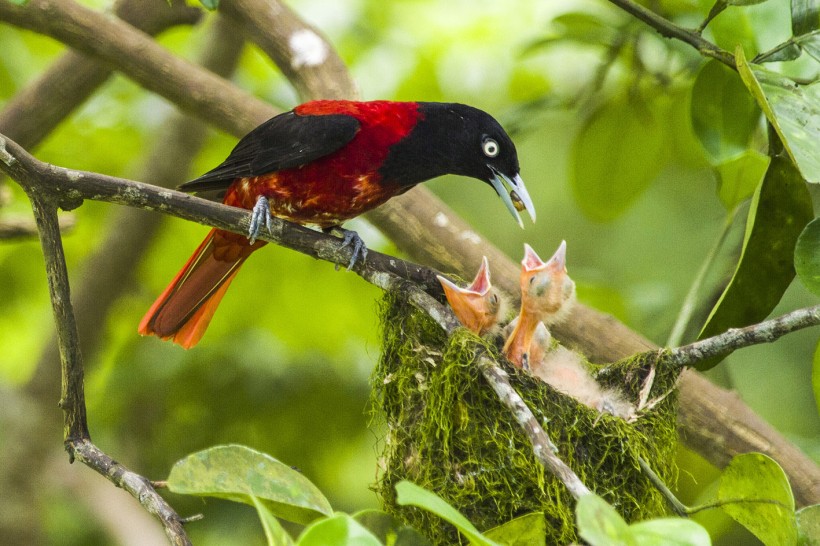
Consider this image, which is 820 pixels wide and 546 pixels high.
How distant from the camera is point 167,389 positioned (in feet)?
13.2

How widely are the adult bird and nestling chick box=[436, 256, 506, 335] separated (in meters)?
0.36

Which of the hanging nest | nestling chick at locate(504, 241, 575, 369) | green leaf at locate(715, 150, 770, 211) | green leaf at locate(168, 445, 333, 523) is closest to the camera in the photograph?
green leaf at locate(168, 445, 333, 523)

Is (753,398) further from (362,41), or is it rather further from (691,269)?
(362,41)

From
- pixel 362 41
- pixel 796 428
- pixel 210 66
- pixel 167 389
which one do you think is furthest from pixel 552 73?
pixel 167 389

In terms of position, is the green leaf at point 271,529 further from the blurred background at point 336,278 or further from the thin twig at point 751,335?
the blurred background at point 336,278

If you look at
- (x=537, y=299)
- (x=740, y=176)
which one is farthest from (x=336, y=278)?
(x=740, y=176)

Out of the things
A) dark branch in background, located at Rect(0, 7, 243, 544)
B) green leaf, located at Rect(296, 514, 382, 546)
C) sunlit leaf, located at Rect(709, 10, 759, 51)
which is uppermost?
sunlit leaf, located at Rect(709, 10, 759, 51)

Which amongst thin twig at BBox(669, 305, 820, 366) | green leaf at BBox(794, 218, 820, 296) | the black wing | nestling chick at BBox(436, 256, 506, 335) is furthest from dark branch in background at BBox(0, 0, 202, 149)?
green leaf at BBox(794, 218, 820, 296)

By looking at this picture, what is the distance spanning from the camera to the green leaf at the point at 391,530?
1.58 meters

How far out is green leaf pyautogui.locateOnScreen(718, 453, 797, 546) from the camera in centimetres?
153

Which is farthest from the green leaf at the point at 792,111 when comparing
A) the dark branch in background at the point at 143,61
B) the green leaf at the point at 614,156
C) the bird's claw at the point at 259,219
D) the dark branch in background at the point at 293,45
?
the dark branch in background at the point at 143,61

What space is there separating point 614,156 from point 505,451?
161cm

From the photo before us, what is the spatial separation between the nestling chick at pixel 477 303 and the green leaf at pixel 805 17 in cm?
105

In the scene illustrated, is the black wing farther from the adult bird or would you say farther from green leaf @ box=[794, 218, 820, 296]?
green leaf @ box=[794, 218, 820, 296]
